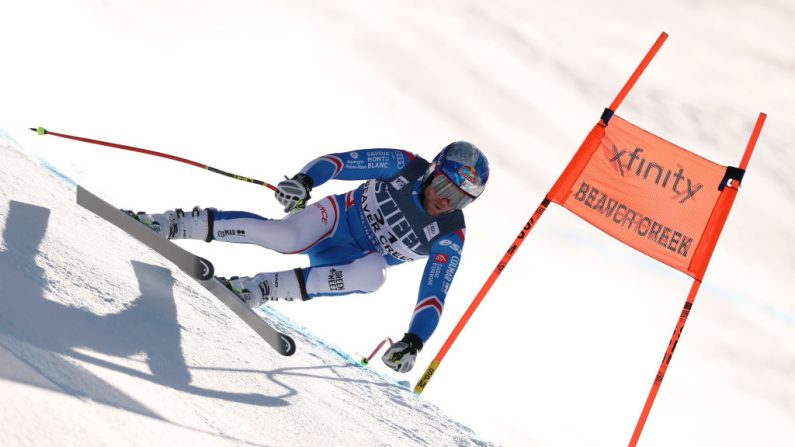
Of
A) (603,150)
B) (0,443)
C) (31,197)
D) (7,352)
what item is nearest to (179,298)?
(31,197)

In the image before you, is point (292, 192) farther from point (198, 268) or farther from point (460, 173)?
point (460, 173)

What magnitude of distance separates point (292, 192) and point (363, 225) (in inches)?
28.8

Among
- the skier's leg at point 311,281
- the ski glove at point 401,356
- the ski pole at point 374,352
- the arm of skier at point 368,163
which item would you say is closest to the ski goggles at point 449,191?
the arm of skier at point 368,163

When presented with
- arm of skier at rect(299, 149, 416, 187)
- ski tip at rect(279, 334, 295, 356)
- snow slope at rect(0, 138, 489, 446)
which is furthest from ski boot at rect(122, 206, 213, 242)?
ski tip at rect(279, 334, 295, 356)

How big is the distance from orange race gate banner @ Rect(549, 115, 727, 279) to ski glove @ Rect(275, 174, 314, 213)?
2751 millimetres

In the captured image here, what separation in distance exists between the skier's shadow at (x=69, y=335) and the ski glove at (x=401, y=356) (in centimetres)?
80

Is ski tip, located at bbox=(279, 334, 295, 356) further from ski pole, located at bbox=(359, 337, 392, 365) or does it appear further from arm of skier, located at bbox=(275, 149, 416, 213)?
ski pole, located at bbox=(359, 337, 392, 365)

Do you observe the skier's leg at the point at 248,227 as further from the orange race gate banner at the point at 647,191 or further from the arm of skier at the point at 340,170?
the orange race gate banner at the point at 647,191

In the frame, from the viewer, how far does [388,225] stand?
553 centimetres

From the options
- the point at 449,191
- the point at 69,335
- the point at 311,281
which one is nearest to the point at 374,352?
the point at 311,281

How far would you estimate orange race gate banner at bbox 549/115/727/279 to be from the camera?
6.98 meters

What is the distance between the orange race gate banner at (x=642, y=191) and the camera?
6.98 meters

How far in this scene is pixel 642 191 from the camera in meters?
7.24

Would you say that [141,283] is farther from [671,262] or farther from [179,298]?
[671,262]
